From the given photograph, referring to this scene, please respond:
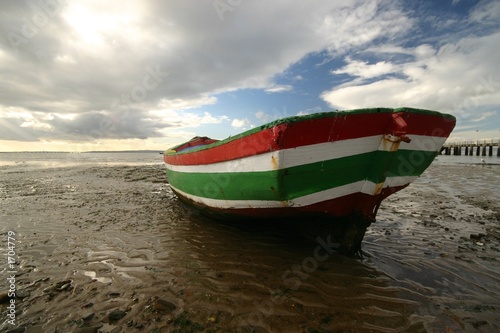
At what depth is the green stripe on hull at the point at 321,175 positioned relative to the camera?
3346 mm

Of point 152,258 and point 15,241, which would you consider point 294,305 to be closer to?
point 152,258

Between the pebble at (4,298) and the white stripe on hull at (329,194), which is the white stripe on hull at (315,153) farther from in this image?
the pebble at (4,298)

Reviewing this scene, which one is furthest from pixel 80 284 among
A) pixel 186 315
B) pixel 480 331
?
pixel 480 331

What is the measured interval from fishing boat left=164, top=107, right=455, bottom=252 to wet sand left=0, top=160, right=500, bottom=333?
0.76 meters

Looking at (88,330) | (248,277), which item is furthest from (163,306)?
(248,277)

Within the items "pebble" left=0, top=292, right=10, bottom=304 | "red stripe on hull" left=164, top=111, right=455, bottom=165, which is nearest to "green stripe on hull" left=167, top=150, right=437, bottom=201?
"red stripe on hull" left=164, top=111, right=455, bottom=165

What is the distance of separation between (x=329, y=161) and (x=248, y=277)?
1.94 meters

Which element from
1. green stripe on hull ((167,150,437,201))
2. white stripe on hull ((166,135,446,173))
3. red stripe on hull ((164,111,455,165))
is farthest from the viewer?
green stripe on hull ((167,150,437,201))

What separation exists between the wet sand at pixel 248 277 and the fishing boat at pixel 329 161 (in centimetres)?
76

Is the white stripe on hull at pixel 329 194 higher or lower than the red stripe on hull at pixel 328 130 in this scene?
lower

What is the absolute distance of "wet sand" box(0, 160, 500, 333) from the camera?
2.62m

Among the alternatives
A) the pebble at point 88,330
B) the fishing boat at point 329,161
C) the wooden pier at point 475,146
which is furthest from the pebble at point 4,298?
the wooden pier at point 475,146

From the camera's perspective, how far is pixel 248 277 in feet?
11.6

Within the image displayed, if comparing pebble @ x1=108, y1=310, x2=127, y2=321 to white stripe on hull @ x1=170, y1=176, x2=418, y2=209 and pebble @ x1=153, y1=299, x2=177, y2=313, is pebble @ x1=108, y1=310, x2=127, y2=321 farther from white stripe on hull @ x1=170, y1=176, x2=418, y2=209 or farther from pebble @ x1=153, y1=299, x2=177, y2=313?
white stripe on hull @ x1=170, y1=176, x2=418, y2=209
